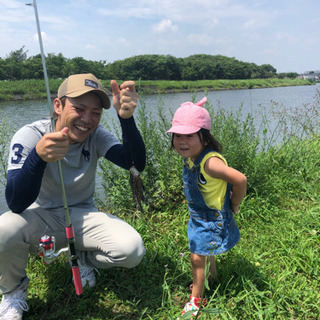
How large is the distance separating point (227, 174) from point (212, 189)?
19 cm

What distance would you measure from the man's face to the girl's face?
700 mm

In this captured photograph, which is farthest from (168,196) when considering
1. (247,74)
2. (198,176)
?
(247,74)

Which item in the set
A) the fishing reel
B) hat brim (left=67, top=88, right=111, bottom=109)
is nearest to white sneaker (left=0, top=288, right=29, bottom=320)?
the fishing reel

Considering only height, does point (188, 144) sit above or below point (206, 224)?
above

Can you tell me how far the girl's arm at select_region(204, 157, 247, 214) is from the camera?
71.2 inches

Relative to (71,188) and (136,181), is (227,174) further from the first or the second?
(71,188)

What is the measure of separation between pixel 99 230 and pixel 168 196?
151cm

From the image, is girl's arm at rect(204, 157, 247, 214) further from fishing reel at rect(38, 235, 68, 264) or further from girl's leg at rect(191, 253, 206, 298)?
fishing reel at rect(38, 235, 68, 264)

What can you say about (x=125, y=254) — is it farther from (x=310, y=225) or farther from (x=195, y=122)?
(x=310, y=225)

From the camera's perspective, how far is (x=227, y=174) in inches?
71.3

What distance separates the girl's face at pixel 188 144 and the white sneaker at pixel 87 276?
1.33 meters

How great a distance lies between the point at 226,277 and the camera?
2.20 metres

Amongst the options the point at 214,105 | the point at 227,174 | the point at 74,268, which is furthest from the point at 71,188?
the point at 214,105

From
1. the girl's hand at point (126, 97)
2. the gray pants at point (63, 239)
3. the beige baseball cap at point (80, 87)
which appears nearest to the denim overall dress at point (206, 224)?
the gray pants at point (63, 239)
